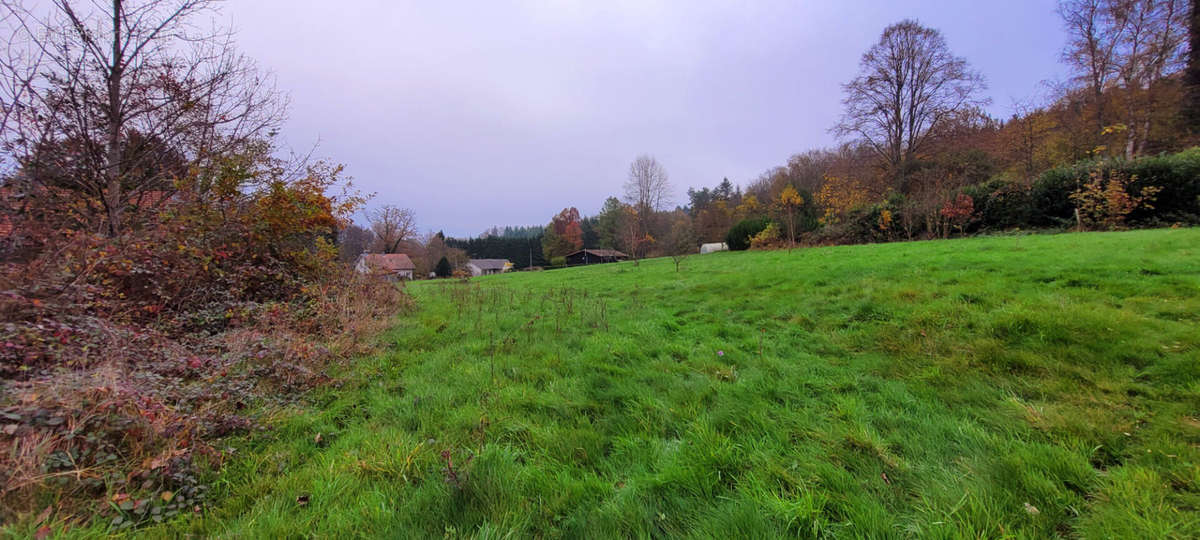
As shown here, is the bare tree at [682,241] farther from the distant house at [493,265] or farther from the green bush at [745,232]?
the distant house at [493,265]

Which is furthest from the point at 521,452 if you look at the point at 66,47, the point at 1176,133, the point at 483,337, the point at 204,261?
the point at 1176,133

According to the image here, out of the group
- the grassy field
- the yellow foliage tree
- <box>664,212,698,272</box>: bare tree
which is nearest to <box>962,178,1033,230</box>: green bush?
the yellow foliage tree

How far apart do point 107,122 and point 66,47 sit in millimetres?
917

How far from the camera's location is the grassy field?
1.45 metres

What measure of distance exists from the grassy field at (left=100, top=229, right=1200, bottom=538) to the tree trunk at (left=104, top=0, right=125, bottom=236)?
14.6 feet

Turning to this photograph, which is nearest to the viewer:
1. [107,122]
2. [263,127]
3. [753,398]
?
[753,398]

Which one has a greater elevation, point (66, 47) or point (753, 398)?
point (66, 47)

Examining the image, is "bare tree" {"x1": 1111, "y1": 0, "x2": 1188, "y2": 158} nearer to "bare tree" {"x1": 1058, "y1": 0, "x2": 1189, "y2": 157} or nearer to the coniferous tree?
"bare tree" {"x1": 1058, "y1": 0, "x2": 1189, "y2": 157}

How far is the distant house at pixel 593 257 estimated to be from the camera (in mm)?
50541

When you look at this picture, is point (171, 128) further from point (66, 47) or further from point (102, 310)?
point (102, 310)

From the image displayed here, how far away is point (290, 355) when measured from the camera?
11.3 feet

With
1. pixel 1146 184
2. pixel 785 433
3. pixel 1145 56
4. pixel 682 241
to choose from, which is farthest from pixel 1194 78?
pixel 785 433

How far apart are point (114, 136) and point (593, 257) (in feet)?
164

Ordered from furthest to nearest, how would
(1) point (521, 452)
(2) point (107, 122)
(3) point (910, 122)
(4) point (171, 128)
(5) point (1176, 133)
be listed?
(3) point (910, 122), (5) point (1176, 133), (4) point (171, 128), (2) point (107, 122), (1) point (521, 452)
